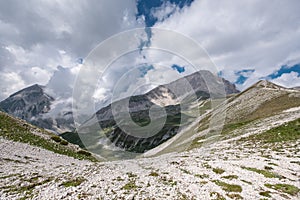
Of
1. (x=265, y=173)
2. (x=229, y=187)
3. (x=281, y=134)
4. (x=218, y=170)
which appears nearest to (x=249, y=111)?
(x=281, y=134)

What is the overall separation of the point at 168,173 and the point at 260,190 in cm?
1053

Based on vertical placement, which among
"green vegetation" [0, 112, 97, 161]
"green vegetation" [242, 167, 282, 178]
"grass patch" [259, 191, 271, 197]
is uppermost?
"green vegetation" [0, 112, 97, 161]

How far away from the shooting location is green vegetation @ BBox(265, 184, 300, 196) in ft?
62.1

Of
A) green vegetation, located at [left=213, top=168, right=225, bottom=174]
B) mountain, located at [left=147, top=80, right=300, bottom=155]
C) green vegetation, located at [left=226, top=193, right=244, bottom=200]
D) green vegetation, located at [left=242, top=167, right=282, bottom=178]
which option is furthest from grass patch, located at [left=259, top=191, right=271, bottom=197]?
mountain, located at [left=147, top=80, right=300, bottom=155]

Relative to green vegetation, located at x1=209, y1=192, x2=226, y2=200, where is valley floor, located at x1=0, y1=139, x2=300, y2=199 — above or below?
above

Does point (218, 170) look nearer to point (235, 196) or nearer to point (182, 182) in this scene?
point (182, 182)

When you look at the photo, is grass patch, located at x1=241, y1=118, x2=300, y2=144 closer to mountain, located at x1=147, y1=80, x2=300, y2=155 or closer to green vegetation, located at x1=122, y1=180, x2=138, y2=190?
mountain, located at x1=147, y1=80, x2=300, y2=155

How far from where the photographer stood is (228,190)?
63.7 feet

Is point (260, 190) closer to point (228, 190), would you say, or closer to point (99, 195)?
point (228, 190)

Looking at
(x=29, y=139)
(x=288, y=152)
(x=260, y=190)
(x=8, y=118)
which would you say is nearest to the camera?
(x=260, y=190)

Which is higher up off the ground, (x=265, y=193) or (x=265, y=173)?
(x=265, y=173)

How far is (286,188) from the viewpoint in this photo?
1972 cm

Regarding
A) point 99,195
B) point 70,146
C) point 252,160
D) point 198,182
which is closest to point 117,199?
point 99,195

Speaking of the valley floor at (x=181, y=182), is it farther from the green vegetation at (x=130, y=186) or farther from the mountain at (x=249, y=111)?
the mountain at (x=249, y=111)
